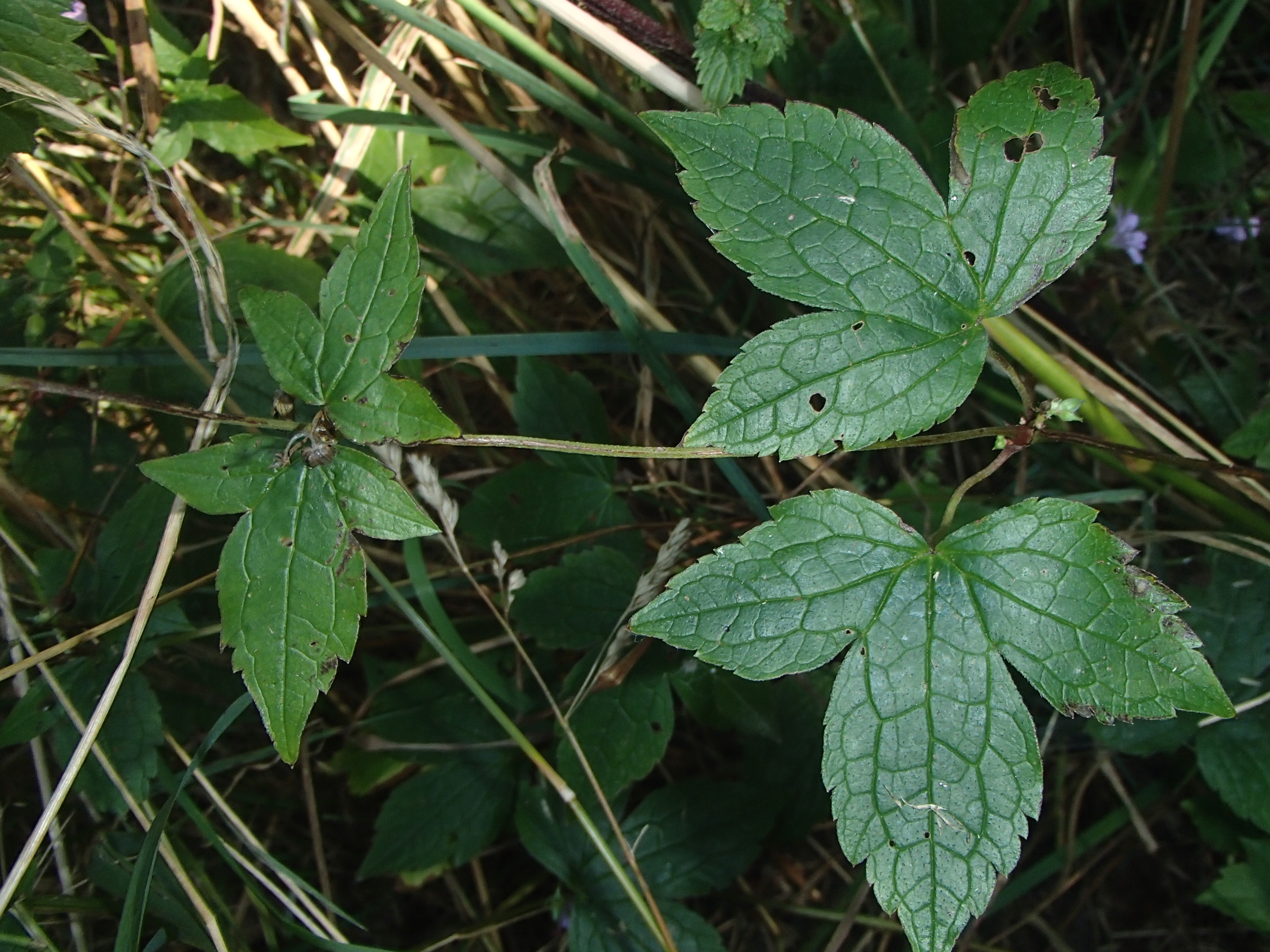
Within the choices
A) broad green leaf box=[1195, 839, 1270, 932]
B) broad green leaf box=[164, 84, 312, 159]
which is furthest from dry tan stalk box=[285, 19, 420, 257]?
broad green leaf box=[1195, 839, 1270, 932]


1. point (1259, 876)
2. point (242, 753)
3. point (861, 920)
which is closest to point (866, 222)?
point (861, 920)

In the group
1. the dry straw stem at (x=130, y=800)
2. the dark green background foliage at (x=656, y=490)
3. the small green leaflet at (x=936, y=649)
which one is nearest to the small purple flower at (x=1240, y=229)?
the dark green background foliage at (x=656, y=490)

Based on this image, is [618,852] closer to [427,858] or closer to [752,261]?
[427,858]

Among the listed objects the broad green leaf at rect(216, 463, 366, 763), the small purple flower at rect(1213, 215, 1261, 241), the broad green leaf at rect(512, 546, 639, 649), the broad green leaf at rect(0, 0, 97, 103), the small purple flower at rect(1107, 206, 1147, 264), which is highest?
the small purple flower at rect(1213, 215, 1261, 241)

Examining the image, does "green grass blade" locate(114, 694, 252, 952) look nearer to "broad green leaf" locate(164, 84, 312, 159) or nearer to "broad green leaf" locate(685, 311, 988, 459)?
"broad green leaf" locate(685, 311, 988, 459)

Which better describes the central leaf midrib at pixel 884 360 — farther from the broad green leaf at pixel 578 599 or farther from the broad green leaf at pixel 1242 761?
the broad green leaf at pixel 1242 761

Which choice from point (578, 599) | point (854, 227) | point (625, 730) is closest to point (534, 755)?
point (625, 730)
